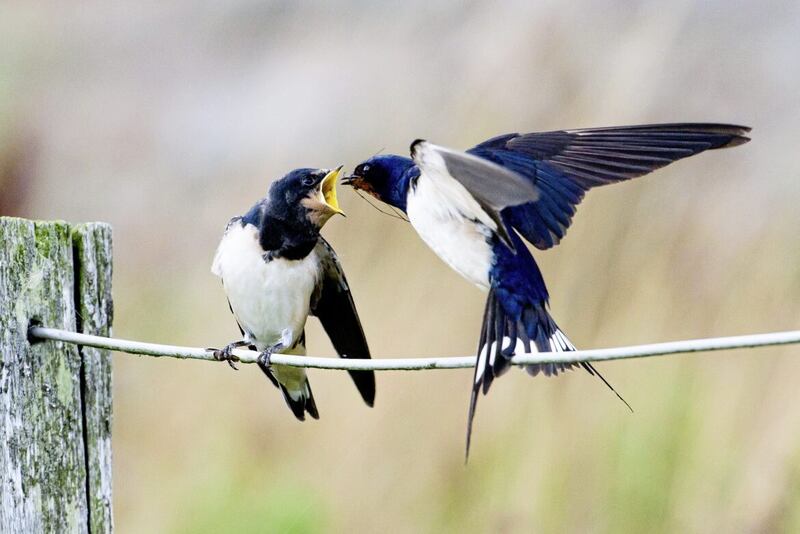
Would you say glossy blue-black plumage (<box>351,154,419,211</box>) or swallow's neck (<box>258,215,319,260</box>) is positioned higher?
glossy blue-black plumage (<box>351,154,419,211</box>)

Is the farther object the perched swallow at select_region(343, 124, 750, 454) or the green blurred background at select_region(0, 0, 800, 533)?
the green blurred background at select_region(0, 0, 800, 533)

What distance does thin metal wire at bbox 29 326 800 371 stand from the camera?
1122 millimetres

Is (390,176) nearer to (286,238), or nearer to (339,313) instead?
(286,238)

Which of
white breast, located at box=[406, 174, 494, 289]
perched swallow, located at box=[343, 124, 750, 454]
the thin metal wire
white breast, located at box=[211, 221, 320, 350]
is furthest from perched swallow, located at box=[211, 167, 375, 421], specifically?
the thin metal wire

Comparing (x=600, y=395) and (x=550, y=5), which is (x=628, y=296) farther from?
(x=550, y=5)

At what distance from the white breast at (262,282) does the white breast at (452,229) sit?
406mm

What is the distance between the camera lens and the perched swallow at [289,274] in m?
2.13

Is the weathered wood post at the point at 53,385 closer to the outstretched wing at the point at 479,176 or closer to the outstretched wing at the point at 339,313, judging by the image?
the outstretched wing at the point at 479,176

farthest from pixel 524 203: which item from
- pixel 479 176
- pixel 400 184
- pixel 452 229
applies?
pixel 479 176

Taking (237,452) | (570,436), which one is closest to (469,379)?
(570,436)

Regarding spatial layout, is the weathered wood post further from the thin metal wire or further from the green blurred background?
the green blurred background

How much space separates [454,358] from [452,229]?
57 centimetres

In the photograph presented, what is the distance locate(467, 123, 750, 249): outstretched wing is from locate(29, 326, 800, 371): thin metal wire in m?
0.51

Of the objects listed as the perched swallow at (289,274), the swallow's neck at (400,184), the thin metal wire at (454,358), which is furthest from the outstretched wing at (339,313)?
the thin metal wire at (454,358)
